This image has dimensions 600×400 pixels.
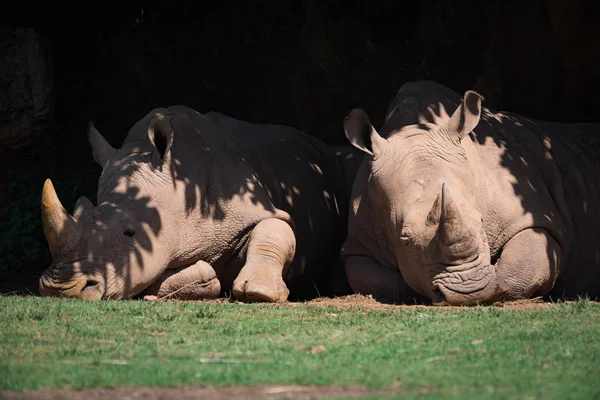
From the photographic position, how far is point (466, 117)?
10227 mm

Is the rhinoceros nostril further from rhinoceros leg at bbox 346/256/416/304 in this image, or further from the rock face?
the rock face

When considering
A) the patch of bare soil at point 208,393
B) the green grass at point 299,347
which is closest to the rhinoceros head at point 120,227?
the green grass at point 299,347

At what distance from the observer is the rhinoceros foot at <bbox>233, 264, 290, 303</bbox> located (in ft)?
33.1

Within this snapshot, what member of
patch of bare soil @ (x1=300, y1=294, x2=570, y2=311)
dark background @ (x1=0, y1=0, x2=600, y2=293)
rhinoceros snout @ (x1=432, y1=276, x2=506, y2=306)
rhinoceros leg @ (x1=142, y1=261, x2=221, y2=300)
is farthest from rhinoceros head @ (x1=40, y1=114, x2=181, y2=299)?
rhinoceros snout @ (x1=432, y1=276, x2=506, y2=306)

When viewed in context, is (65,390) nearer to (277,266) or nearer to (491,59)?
(277,266)

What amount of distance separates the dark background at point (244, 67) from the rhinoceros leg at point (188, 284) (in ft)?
7.94

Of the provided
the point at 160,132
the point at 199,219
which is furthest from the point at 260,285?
the point at 160,132

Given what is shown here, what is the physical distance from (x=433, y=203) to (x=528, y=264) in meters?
1.12

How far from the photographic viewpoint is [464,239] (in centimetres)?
936

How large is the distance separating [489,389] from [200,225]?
527cm

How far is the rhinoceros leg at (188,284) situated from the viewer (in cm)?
1051

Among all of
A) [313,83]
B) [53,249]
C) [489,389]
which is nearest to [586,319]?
[489,389]

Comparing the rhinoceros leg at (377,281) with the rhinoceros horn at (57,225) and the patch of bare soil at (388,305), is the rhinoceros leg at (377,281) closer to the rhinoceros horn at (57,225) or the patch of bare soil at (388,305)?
the patch of bare soil at (388,305)

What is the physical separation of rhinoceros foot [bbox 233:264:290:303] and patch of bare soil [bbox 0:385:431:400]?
157 inches
